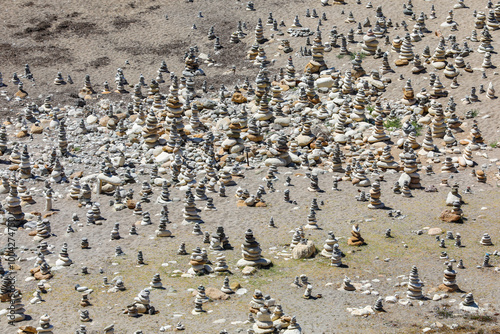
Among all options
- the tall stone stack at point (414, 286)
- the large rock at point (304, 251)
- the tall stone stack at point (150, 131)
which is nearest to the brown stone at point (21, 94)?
the tall stone stack at point (150, 131)

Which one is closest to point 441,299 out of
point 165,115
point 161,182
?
point 161,182

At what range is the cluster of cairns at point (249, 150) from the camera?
26.3m

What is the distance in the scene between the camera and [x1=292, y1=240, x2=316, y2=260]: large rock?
84.4 feet

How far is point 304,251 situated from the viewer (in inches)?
1012

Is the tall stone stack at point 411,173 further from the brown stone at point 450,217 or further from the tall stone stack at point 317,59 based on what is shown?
the tall stone stack at point 317,59

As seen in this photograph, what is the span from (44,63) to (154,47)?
7.65 metres

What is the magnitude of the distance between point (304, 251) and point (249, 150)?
11.8 m

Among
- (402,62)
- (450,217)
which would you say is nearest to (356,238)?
(450,217)

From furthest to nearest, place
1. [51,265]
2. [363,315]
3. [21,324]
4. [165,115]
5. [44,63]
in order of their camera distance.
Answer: [44,63] → [165,115] → [51,265] → [21,324] → [363,315]

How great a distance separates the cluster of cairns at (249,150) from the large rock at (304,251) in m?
0.05

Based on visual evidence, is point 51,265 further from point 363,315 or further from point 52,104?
point 52,104

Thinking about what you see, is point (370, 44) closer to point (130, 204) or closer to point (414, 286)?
point (130, 204)

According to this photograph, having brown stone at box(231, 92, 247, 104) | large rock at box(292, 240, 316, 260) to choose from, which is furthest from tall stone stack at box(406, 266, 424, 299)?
brown stone at box(231, 92, 247, 104)

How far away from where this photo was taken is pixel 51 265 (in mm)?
27484
